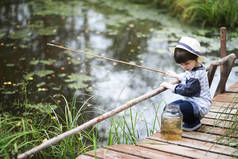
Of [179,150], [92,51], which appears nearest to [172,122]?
[179,150]

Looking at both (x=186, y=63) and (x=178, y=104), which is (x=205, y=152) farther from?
(x=186, y=63)

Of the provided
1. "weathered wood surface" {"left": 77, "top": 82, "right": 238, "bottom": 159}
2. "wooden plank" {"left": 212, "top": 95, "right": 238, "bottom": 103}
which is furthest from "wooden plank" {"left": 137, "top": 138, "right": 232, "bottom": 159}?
"wooden plank" {"left": 212, "top": 95, "right": 238, "bottom": 103}

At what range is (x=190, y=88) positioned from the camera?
9.77ft

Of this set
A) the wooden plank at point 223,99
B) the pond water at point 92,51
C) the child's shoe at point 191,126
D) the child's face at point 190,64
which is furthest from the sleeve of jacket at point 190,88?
the wooden plank at point 223,99

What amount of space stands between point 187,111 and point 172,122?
199mm

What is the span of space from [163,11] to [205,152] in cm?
767

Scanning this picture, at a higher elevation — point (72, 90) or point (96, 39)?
point (96, 39)

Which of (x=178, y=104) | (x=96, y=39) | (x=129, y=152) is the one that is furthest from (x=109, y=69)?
(x=129, y=152)

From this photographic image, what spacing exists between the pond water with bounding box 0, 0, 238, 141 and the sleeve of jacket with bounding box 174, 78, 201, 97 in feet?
2.28

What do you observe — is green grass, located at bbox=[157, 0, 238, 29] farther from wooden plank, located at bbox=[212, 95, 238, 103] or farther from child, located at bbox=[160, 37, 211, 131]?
child, located at bbox=[160, 37, 211, 131]

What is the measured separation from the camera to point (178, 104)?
10.1 ft

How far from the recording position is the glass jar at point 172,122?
2.93 metres

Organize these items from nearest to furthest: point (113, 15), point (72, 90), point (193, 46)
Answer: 1. point (193, 46)
2. point (72, 90)
3. point (113, 15)

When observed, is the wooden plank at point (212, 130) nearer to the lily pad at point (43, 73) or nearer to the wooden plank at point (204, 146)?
the wooden plank at point (204, 146)
